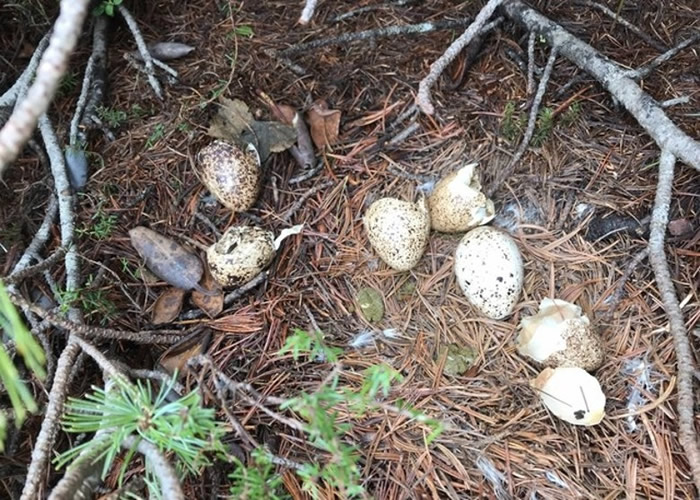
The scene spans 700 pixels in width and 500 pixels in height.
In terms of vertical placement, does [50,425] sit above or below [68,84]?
below

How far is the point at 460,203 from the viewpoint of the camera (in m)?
1.96

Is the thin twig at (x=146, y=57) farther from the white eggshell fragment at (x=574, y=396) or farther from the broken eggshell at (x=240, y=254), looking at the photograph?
the white eggshell fragment at (x=574, y=396)

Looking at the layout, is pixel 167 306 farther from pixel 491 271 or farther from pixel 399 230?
pixel 491 271

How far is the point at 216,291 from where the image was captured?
205cm

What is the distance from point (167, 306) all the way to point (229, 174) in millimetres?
480

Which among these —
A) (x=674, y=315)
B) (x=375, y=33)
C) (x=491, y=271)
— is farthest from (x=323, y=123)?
(x=674, y=315)

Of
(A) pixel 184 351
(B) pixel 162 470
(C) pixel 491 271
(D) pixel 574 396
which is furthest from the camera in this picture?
(A) pixel 184 351

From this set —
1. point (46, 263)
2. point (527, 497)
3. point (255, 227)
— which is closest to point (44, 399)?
point (46, 263)

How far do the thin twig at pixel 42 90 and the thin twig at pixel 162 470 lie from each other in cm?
71

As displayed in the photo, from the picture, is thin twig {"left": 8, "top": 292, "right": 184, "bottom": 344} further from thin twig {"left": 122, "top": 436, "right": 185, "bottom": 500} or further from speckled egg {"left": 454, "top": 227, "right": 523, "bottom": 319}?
speckled egg {"left": 454, "top": 227, "right": 523, "bottom": 319}

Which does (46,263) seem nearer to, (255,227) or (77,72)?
(255,227)

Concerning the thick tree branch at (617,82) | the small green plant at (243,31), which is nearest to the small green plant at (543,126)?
the thick tree branch at (617,82)

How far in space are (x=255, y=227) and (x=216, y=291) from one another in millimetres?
248

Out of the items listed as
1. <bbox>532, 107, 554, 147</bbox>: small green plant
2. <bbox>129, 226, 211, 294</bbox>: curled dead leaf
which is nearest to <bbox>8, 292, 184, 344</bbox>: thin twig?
<bbox>129, 226, 211, 294</bbox>: curled dead leaf
